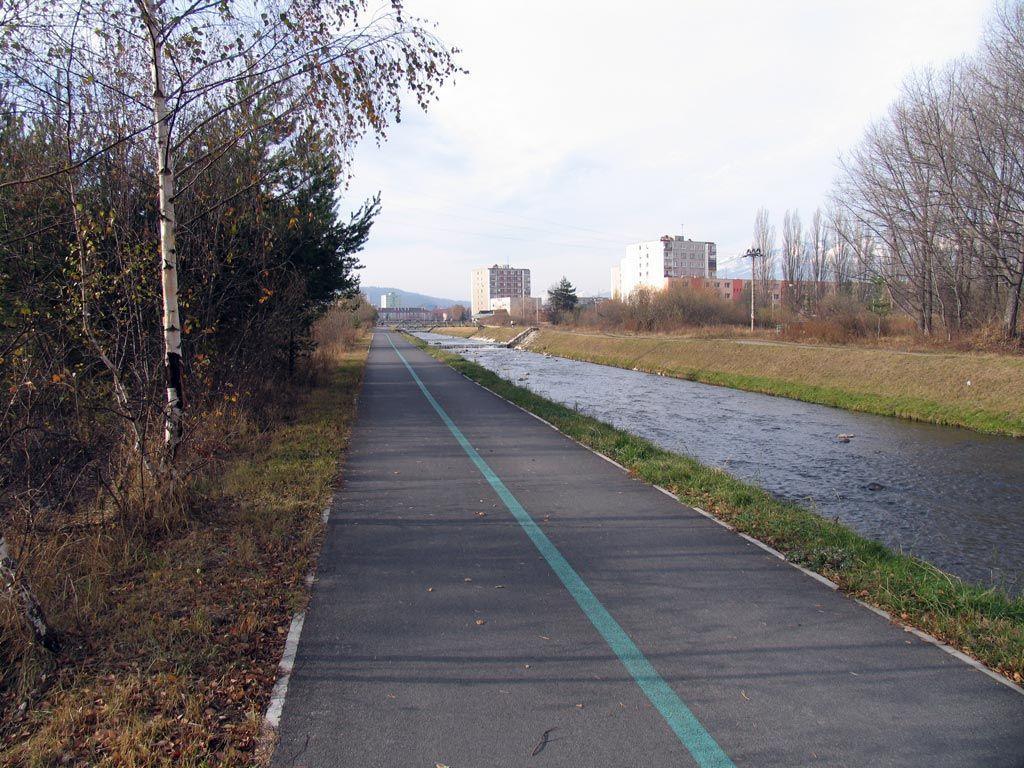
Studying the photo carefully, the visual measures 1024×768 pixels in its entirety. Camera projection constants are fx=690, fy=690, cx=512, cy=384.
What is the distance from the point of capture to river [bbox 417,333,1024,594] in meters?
8.52

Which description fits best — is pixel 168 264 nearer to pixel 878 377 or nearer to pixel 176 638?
pixel 176 638

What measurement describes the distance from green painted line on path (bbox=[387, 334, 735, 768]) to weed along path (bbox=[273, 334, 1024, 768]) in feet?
0.03

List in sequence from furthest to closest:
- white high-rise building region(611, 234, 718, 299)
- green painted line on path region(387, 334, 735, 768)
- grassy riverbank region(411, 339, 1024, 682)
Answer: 1. white high-rise building region(611, 234, 718, 299)
2. grassy riverbank region(411, 339, 1024, 682)
3. green painted line on path region(387, 334, 735, 768)

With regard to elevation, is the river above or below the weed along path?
below

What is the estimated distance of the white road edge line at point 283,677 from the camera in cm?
342

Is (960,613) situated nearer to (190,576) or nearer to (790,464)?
(190,576)

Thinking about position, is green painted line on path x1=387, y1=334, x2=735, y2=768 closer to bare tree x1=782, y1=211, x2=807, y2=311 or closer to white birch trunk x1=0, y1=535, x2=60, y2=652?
white birch trunk x1=0, y1=535, x2=60, y2=652

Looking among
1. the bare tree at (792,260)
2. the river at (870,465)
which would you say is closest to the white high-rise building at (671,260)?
the bare tree at (792,260)

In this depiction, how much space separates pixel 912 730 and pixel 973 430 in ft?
59.2

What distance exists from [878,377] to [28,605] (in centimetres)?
2591

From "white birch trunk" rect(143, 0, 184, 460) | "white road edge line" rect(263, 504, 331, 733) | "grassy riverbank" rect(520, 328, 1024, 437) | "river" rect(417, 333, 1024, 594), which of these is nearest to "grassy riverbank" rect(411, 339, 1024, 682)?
"river" rect(417, 333, 1024, 594)

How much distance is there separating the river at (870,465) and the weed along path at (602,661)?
3.31 metres

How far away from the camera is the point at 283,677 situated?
385 cm

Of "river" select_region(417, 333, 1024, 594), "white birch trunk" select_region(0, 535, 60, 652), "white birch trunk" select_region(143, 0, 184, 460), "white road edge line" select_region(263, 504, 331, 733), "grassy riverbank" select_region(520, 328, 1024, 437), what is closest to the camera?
"white road edge line" select_region(263, 504, 331, 733)
